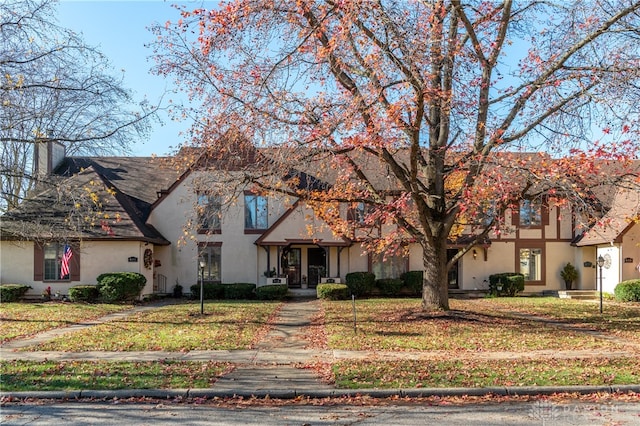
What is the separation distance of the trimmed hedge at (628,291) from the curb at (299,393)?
1685cm

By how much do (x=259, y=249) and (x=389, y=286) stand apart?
22.3 ft

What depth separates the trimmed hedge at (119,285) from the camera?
22656 mm

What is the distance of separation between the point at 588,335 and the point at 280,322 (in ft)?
28.2

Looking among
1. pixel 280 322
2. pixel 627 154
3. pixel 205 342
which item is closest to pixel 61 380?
pixel 205 342

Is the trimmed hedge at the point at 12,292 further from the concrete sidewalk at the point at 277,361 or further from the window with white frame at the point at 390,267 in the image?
the window with white frame at the point at 390,267

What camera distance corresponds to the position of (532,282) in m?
28.4

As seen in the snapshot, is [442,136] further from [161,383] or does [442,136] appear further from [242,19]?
[161,383]

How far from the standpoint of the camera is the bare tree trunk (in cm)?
1645

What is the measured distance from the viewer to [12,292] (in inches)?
912

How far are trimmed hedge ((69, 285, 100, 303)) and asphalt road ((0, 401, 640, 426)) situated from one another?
1605 cm

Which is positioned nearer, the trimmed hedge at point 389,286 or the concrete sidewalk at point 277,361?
the concrete sidewalk at point 277,361

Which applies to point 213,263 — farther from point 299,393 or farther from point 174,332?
point 299,393

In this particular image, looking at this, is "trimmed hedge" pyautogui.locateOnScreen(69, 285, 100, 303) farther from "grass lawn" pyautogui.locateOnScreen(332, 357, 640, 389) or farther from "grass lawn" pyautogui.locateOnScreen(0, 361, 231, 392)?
"grass lawn" pyautogui.locateOnScreen(332, 357, 640, 389)

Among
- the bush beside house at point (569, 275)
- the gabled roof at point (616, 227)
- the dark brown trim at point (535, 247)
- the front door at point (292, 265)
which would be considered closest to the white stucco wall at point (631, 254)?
the gabled roof at point (616, 227)
